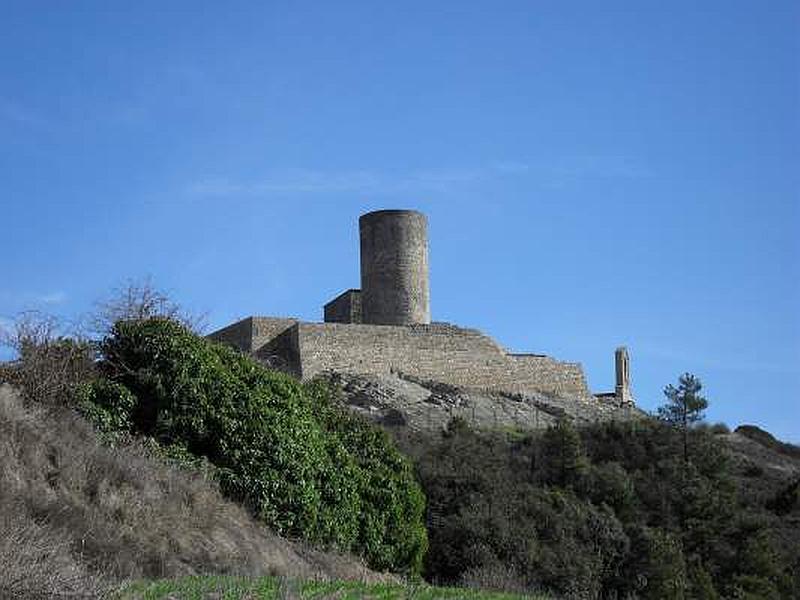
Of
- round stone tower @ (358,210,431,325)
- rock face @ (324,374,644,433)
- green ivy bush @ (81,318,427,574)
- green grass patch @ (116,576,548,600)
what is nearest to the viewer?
green grass patch @ (116,576,548,600)

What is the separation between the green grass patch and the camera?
390 inches

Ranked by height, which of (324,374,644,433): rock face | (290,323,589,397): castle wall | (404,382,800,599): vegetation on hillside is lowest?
(404,382,800,599): vegetation on hillside

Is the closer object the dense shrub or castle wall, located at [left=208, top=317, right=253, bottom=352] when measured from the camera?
castle wall, located at [left=208, top=317, right=253, bottom=352]

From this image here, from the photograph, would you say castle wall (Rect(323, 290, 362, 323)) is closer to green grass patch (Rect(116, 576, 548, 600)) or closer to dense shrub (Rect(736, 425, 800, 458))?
dense shrub (Rect(736, 425, 800, 458))

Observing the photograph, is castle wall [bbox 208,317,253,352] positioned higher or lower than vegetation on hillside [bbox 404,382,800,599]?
higher

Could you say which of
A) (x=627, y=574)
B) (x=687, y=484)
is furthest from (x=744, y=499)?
(x=627, y=574)

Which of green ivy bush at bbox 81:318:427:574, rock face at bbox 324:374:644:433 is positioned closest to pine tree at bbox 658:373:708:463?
rock face at bbox 324:374:644:433

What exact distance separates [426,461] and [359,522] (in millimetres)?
12405

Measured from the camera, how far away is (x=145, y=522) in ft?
47.3

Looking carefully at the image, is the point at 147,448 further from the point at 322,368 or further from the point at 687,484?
the point at 322,368

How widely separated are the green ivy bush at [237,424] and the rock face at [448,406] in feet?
63.7

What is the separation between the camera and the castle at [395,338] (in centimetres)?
4444

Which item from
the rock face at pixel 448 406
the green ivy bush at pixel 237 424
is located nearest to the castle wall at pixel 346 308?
the rock face at pixel 448 406

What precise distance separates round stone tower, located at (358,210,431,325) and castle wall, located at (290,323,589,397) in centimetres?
146
